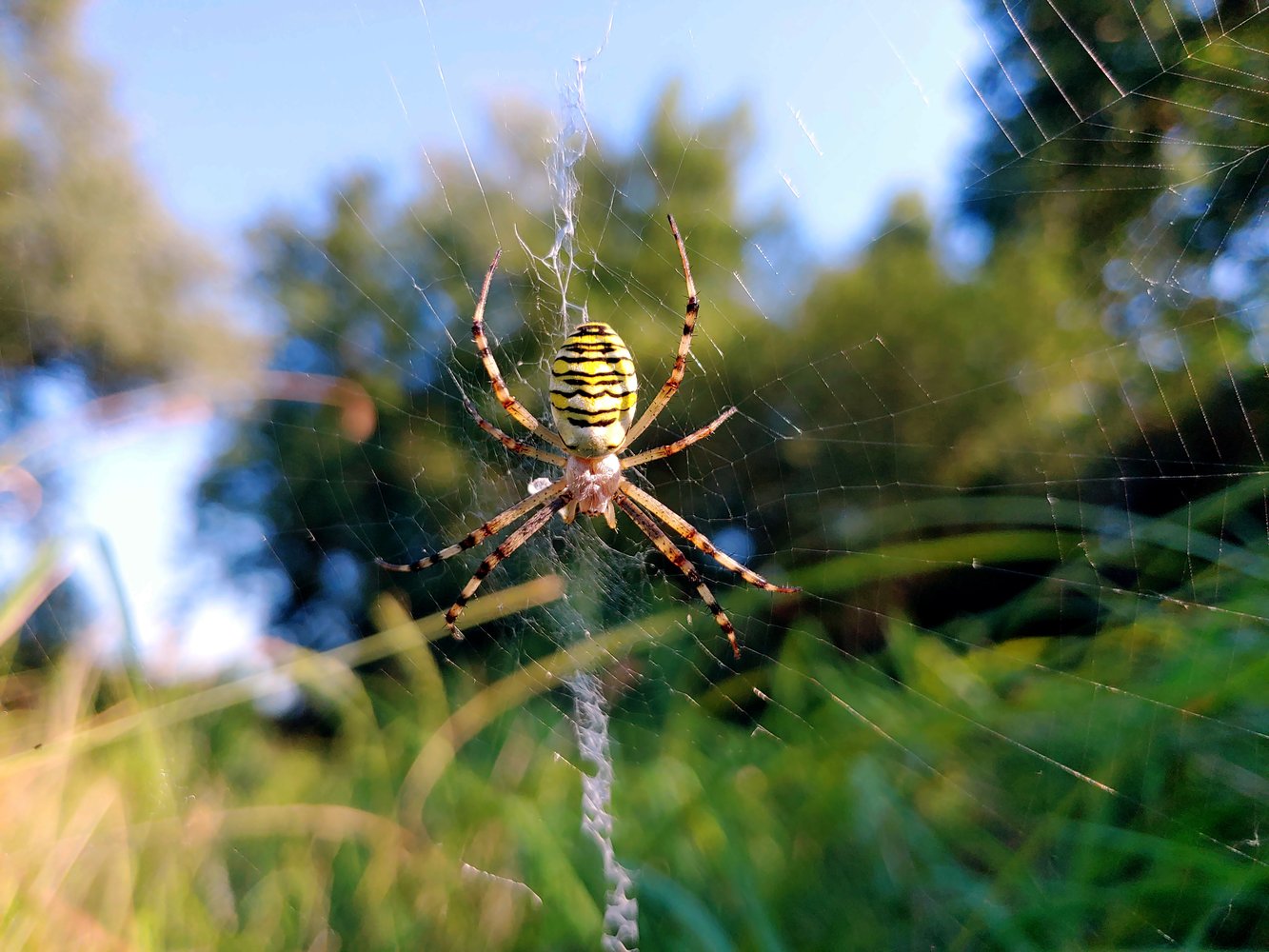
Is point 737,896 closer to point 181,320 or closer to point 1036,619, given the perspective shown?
point 1036,619

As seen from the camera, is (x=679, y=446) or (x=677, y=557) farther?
(x=677, y=557)

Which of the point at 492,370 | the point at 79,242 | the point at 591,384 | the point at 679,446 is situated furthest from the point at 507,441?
the point at 79,242

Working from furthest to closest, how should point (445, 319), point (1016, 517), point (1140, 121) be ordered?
point (445, 319) → point (1140, 121) → point (1016, 517)

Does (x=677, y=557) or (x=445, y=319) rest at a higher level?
(x=445, y=319)

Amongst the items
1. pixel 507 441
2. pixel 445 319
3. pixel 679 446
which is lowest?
pixel 679 446

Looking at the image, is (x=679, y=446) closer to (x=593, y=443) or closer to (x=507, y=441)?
(x=593, y=443)

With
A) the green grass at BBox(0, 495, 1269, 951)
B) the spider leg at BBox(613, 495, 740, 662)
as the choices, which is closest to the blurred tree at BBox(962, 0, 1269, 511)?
the green grass at BBox(0, 495, 1269, 951)

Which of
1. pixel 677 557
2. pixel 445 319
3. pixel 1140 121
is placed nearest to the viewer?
pixel 677 557
